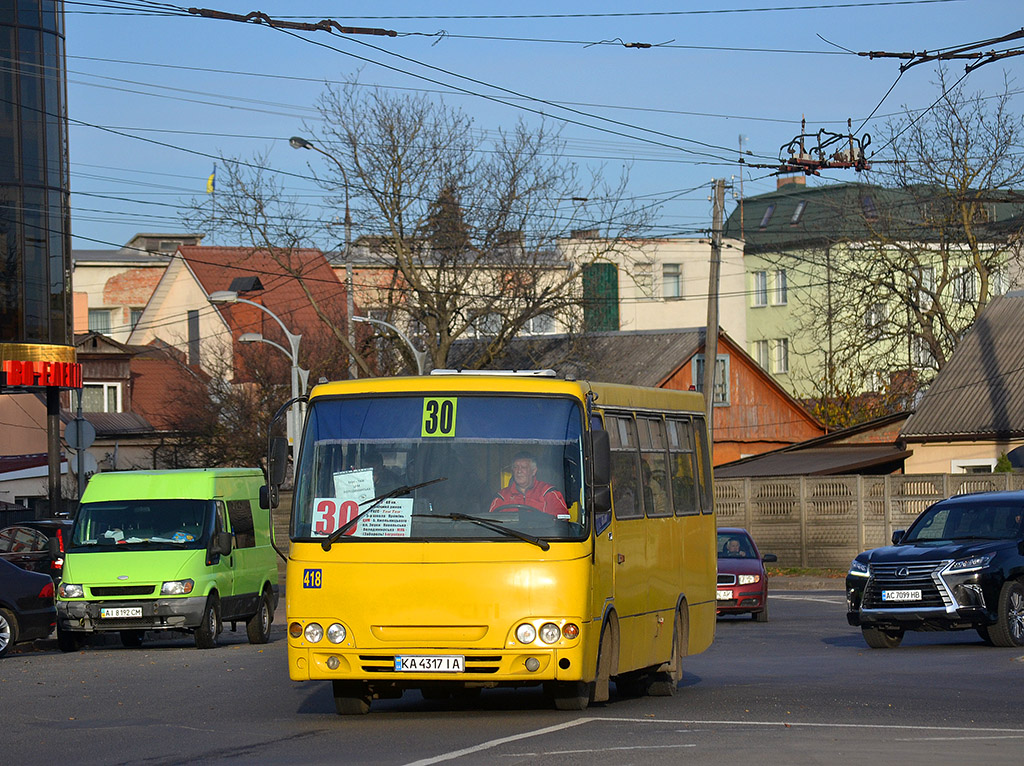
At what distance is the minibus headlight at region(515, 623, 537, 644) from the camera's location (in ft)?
37.2

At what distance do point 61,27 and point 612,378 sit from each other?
2737 cm

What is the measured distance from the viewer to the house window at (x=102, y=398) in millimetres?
69812

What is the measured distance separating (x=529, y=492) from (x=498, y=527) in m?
0.37

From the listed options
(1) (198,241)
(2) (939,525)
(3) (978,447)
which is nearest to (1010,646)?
(2) (939,525)

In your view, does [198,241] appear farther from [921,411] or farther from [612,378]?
[921,411]

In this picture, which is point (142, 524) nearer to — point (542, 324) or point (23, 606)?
point (23, 606)

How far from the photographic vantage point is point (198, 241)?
90.6m

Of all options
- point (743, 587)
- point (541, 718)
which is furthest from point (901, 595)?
point (541, 718)

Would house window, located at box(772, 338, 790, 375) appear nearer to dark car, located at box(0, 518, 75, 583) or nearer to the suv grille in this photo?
dark car, located at box(0, 518, 75, 583)

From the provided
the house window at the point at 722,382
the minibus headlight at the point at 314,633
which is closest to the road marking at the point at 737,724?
the minibus headlight at the point at 314,633

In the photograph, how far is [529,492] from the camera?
38.3 ft

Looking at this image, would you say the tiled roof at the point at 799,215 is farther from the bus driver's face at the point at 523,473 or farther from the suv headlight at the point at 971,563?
the bus driver's face at the point at 523,473

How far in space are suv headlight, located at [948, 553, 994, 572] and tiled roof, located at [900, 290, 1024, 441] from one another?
882 inches

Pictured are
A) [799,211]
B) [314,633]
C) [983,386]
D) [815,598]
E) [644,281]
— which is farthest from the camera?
[799,211]
